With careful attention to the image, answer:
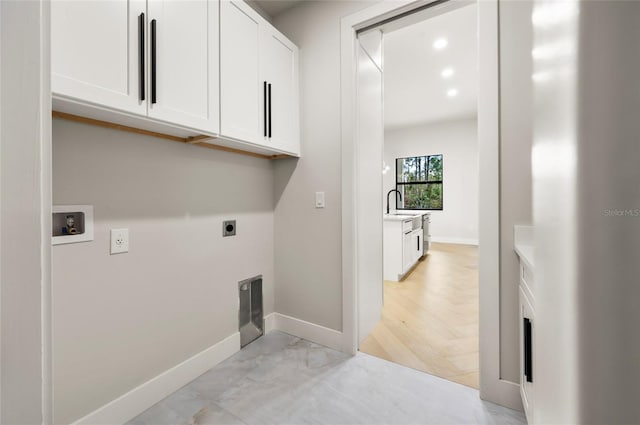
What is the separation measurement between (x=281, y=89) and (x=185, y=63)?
0.78 metres

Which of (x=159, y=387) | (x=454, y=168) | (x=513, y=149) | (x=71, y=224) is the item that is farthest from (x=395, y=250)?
(x=454, y=168)

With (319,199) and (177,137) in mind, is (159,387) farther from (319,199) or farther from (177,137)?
(319,199)

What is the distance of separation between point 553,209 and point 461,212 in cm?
716

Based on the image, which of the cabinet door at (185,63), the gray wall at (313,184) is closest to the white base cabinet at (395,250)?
the gray wall at (313,184)

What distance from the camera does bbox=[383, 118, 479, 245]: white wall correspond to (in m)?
6.63

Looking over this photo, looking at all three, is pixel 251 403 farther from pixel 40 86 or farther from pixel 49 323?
pixel 40 86

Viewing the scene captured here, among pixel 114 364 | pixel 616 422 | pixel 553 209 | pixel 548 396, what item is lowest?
pixel 114 364

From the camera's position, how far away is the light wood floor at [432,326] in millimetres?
1901

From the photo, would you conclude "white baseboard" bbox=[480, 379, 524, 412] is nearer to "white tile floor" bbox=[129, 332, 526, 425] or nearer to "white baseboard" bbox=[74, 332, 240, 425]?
"white tile floor" bbox=[129, 332, 526, 425]

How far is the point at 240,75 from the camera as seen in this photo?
1.70 meters

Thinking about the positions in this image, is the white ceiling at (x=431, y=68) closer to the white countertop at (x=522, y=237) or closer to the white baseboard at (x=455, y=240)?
the white countertop at (x=522, y=237)

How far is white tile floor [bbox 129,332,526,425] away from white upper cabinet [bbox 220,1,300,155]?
4.76 feet

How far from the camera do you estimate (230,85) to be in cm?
164

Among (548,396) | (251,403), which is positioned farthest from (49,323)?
(251,403)
